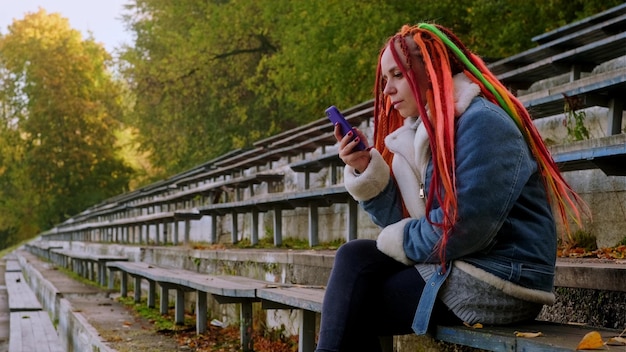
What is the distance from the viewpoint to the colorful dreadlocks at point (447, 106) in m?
2.39

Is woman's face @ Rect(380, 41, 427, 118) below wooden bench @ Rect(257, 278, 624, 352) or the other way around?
the other way around

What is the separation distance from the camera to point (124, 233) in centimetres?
1891

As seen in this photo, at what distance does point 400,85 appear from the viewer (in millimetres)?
2607

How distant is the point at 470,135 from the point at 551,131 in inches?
133

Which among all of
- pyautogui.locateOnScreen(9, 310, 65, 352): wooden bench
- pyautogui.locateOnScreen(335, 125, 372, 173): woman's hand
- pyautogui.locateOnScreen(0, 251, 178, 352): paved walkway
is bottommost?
pyautogui.locateOnScreen(9, 310, 65, 352): wooden bench

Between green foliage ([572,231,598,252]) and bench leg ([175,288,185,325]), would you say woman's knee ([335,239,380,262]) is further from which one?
bench leg ([175,288,185,325])

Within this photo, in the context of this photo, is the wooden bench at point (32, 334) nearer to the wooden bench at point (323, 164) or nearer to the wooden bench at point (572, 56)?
the wooden bench at point (323, 164)

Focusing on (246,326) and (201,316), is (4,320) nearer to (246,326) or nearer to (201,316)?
(201,316)

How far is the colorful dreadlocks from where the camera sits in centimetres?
239

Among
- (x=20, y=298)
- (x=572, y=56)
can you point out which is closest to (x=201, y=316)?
(x=572, y=56)

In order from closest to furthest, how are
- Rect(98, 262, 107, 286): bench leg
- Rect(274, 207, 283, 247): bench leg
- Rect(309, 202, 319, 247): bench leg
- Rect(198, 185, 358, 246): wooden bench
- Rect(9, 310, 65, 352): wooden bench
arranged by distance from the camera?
Rect(198, 185, 358, 246): wooden bench
Rect(309, 202, 319, 247): bench leg
Rect(9, 310, 65, 352): wooden bench
Rect(274, 207, 283, 247): bench leg
Rect(98, 262, 107, 286): bench leg

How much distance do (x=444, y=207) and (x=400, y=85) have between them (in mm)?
447

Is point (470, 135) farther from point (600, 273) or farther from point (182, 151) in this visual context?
point (182, 151)

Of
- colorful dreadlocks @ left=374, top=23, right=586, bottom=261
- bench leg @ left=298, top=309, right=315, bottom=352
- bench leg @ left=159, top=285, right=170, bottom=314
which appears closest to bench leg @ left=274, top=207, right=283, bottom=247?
bench leg @ left=159, top=285, right=170, bottom=314
